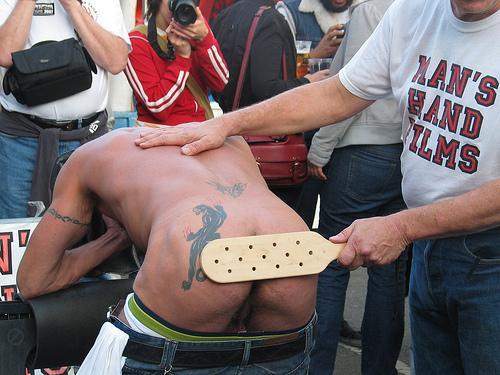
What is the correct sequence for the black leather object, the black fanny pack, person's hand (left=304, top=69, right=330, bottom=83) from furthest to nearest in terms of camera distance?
person's hand (left=304, top=69, right=330, bottom=83), the black fanny pack, the black leather object

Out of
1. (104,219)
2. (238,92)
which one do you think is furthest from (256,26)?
(104,219)

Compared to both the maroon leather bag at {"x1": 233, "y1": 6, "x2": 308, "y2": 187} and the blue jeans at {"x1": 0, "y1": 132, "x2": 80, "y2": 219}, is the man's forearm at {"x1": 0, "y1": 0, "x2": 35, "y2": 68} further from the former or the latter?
the maroon leather bag at {"x1": 233, "y1": 6, "x2": 308, "y2": 187}

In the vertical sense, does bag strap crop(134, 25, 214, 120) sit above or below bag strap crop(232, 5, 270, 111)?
below

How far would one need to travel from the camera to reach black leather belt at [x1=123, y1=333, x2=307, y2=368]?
2.07 m

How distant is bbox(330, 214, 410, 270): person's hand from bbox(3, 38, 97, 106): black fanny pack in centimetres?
199

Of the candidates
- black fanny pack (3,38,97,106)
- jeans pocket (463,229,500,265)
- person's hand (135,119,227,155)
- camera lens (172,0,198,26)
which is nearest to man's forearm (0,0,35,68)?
black fanny pack (3,38,97,106)

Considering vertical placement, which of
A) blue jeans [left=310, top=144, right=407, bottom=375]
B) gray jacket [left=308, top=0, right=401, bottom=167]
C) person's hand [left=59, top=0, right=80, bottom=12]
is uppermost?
person's hand [left=59, top=0, right=80, bottom=12]

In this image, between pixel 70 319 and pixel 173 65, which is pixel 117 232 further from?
pixel 173 65

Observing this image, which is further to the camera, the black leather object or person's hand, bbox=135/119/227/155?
the black leather object

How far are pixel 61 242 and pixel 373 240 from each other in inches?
37.5

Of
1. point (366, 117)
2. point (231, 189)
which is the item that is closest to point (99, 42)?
point (366, 117)

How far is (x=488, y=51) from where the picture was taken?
2.21 m

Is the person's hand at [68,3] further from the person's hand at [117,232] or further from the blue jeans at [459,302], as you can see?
the blue jeans at [459,302]

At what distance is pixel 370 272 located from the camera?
12.5 ft
